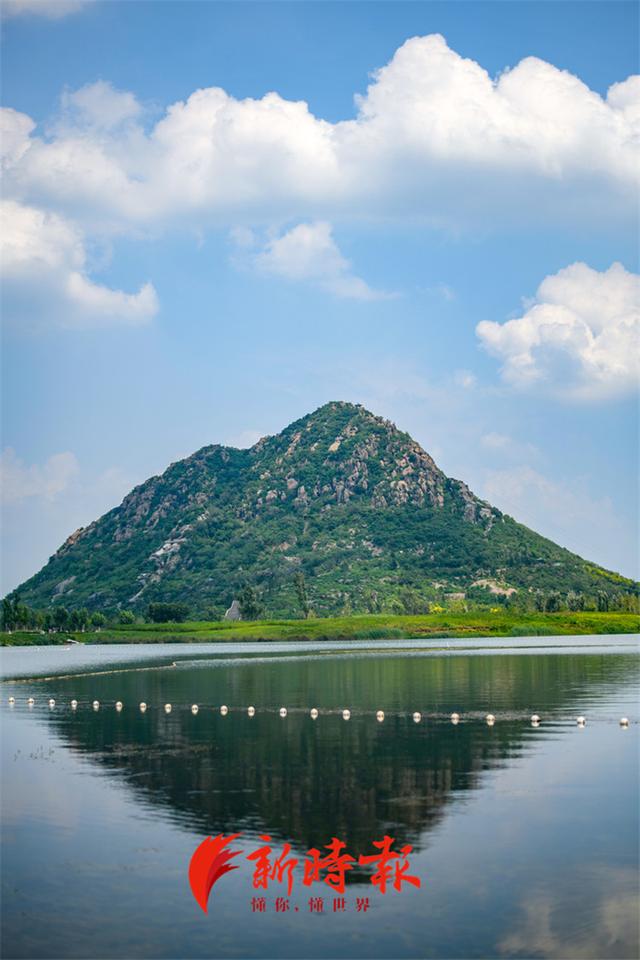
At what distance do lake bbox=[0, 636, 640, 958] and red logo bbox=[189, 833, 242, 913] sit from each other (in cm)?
27

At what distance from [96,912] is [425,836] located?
1040 centimetres

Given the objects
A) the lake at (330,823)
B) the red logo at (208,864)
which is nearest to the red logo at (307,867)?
the red logo at (208,864)

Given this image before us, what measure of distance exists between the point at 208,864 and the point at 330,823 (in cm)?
550

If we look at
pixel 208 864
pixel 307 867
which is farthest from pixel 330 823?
pixel 208 864

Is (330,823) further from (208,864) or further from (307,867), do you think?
(208,864)

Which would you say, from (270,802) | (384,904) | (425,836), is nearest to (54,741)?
(270,802)

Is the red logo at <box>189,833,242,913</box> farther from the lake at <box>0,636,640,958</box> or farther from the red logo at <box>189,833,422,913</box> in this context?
the lake at <box>0,636,640,958</box>

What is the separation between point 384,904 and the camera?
24547 mm

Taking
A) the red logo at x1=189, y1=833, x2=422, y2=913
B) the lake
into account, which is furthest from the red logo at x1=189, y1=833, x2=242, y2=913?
the lake

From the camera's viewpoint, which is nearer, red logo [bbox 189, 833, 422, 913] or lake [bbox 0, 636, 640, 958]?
lake [bbox 0, 636, 640, 958]

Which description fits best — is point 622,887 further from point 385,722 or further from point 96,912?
point 385,722

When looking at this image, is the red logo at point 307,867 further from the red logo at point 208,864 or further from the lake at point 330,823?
the lake at point 330,823

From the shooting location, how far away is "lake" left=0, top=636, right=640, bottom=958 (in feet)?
74.8

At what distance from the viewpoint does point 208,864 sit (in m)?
27.5
